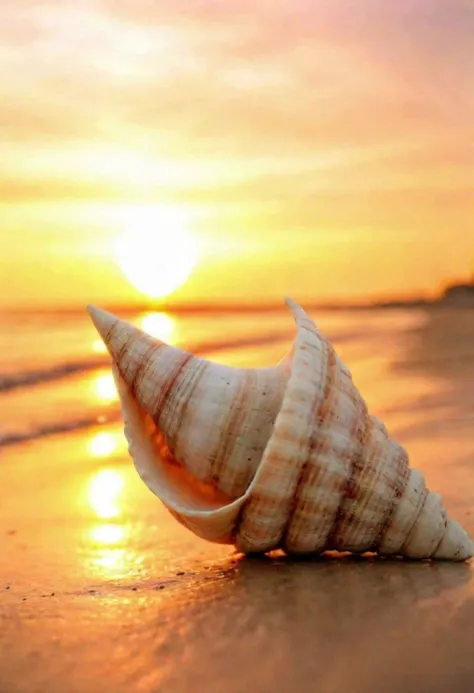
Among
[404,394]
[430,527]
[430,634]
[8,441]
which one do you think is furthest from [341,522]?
[404,394]

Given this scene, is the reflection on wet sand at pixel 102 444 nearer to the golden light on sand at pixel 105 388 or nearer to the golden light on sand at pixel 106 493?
the golden light on sand at pixel 106 493

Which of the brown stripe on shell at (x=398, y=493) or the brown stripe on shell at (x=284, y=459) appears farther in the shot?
the brown stripe on shell at (x=398, y=493)

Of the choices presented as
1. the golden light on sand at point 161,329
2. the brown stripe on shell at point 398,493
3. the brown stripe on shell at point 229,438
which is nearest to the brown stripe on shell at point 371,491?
the brown stripe on shell at point 398,493

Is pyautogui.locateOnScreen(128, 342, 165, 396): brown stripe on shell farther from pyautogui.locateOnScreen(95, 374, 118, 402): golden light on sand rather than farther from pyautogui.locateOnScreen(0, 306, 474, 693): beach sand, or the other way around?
pyautogui.locateOnScreen(95, 374, 118, 402): golden light on sand

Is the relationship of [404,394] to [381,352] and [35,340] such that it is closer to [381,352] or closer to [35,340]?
[381,352]

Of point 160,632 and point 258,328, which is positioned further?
point 258,328

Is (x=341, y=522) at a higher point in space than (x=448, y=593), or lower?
higher
